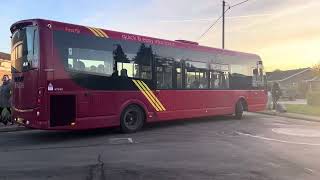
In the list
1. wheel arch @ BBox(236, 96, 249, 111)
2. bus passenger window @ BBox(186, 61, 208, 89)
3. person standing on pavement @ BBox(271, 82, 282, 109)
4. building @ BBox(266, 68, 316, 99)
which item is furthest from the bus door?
building @ BBox(266, 68, 316, 99)

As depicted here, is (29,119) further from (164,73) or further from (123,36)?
(164,73)

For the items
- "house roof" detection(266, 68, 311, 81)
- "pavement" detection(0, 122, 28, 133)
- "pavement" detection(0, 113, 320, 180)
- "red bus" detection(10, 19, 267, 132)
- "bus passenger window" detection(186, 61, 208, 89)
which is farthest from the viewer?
"house roof" detection(266, 68, 311, 81)

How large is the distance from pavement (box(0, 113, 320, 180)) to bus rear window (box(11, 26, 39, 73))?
7.28ft

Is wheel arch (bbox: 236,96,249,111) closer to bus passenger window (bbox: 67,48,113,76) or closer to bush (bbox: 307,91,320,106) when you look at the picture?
bus passenger window (bbox: 67,48,113,76)

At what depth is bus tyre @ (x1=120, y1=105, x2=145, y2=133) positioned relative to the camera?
16047mm

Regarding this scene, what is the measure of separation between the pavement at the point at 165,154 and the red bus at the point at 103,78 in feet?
2.37

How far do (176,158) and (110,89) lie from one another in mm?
5254

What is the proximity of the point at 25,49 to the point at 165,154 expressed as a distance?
222 inches

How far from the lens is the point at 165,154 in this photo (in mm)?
11633

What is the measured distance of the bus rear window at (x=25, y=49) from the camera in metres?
14.0

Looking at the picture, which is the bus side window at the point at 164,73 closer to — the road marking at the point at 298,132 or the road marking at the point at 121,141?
the road marking at the point at 121,141

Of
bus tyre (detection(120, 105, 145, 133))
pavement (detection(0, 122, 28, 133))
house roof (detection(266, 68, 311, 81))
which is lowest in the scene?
pavement (detection(0, 122, 28, 133))

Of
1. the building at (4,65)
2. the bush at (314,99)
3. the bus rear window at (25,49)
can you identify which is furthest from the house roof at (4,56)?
the bus rear window at (25,49)

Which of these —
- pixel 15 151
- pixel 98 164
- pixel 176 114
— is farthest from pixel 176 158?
pixel 176 114
